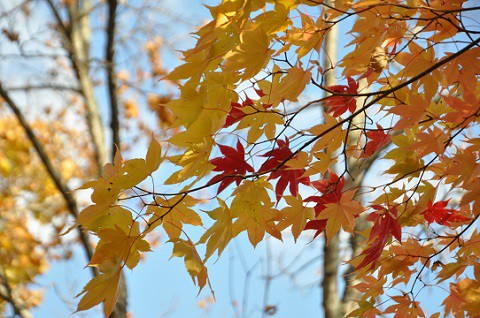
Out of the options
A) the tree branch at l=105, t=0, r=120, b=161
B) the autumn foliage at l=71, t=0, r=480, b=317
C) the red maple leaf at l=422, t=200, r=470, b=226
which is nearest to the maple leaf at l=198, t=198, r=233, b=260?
the autumn foliage at l=71, t=0, r=480, b=317

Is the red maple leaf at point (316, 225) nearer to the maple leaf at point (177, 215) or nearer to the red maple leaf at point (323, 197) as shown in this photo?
the red maple leaf at point (323, 197)

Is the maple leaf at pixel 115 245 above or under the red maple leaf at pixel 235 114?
under

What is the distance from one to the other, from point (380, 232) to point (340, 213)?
68 mm

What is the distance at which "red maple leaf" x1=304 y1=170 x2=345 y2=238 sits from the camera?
791 millimetres

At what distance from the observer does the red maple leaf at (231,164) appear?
73 centimetres

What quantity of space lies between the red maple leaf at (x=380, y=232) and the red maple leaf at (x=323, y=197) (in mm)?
68

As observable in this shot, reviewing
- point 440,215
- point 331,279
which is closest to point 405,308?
point 440,215

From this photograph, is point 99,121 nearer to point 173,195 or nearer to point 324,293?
point 324,293

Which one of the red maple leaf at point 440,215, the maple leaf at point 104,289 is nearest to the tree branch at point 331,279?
the red maple leaf at point 440,215

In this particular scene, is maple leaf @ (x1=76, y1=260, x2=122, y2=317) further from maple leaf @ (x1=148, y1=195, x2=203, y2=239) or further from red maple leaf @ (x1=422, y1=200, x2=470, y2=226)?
red maple leaf @ (x1=422, y1=200, x2=470, y2=226)

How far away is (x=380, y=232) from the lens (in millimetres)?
763

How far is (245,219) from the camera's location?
2.40 ft

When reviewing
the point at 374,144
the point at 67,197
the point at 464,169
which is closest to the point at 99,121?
the point at 67,197

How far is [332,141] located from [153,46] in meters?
3.39
